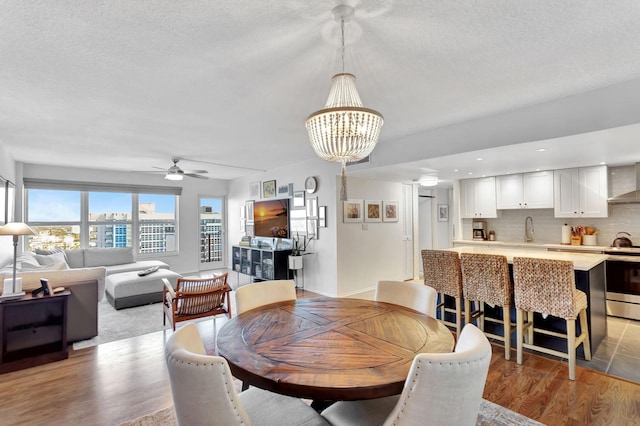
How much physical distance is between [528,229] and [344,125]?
204 inches

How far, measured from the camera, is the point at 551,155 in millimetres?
3715

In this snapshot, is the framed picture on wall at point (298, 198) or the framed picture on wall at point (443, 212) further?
Result: the framed picture on wall at point (443, 212)

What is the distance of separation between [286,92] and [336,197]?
2654 millimetres

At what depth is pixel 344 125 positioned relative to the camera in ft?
5.80

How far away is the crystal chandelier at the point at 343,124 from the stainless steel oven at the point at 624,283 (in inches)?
168

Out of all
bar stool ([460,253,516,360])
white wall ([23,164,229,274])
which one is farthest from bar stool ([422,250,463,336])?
white wall ([23,164,229,274])

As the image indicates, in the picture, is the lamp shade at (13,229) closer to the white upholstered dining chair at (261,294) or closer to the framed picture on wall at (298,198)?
the white upholstered dining chair at (261,294)


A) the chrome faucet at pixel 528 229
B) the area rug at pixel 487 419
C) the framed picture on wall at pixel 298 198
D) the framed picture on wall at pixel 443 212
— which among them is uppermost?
the framed picture on wall at pixel 298 198

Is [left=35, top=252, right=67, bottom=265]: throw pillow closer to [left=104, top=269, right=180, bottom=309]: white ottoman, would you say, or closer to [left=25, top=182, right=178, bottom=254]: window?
[left=104, top=269, right=180, bottom=309]: white ottoman

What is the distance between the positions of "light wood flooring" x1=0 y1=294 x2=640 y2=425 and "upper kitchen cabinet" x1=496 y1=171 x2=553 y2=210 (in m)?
3.00


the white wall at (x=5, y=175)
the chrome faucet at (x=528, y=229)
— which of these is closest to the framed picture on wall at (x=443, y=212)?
the chrome faucet at (x=528, y=229)

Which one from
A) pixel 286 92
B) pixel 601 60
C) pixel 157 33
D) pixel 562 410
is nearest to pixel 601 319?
pixel 562 410

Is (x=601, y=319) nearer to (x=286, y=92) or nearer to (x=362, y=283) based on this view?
(x=362, y=283)

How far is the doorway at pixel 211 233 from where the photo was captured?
320 inches
